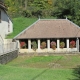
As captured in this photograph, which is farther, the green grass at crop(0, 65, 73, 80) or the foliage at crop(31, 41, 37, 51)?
the foliage at crop(31, 41, 37, 51)

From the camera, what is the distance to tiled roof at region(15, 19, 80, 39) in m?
36.6

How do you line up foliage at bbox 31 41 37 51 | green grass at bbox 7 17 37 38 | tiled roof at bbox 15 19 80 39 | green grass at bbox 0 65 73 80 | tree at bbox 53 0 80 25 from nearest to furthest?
green grass at bbox 0 65 73 80
foliage at bbox 31 41 37 51
tiled roof at bbox 15 19 80 39
tree at bbox 53 0 80 25
green grass at bbox 7 17 37 38

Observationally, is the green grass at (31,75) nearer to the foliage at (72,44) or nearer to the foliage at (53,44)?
the foliage at (53,44)

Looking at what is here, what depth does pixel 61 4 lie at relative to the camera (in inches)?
2080

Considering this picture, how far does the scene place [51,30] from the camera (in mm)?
37781

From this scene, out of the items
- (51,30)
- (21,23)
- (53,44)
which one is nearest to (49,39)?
(53,44)

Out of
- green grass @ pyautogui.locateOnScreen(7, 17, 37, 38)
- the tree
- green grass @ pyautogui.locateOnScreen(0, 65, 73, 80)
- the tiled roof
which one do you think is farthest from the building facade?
green grass @ pyautogui.locateOnScreen(0, 65, 73, 80)

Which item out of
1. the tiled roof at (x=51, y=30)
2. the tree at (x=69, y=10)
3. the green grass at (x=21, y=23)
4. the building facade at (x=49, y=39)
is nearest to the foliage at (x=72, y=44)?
the building facade at (x=49, y=39)

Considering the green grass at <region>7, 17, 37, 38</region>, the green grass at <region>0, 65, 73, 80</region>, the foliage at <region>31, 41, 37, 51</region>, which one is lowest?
the green grass at <region>0, 65, 73, 80</region>

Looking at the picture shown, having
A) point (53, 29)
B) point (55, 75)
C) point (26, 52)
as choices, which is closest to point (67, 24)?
point (53, 29)

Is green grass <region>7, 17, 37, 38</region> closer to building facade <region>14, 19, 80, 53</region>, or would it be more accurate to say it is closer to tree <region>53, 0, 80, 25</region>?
tree <region>53, 0, 80, 25</region>

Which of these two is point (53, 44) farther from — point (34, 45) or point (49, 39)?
point (34, 45)

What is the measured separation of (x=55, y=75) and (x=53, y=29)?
Result: 79.3 ft

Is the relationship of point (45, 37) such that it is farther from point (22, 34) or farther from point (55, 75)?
point (55, 75)
